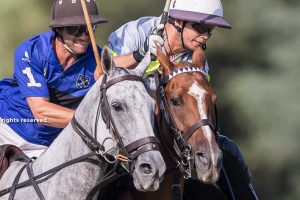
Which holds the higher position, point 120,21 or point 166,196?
point 166,196

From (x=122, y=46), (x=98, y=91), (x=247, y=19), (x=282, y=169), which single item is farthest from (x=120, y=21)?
(x=98, y=91)

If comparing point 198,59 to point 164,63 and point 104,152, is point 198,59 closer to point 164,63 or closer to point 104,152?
point 164,63

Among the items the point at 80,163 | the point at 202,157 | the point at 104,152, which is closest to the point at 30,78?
the point at 80,163

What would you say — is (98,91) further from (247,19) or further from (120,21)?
(247,19)

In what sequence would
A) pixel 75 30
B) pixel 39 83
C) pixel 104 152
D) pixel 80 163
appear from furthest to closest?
pixel 75 30
pixel 39 83
pixel 80 163
pixel 104 152

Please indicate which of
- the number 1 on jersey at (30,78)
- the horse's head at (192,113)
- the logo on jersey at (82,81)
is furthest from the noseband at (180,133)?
the number 1 on jersey at (30,78)

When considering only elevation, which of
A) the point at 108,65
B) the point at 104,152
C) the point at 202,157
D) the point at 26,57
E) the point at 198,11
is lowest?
the point at 202,157

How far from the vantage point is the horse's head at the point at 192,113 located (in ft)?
20.3

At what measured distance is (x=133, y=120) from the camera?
18.7 feet

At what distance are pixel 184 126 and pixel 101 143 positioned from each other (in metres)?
0.70

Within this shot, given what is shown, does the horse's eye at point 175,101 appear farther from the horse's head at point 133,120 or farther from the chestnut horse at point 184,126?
the horse's head at point 133,120

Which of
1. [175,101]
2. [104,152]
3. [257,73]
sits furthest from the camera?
[257,73]

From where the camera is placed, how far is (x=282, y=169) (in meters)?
15.9

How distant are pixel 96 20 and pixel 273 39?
30.2 feet
